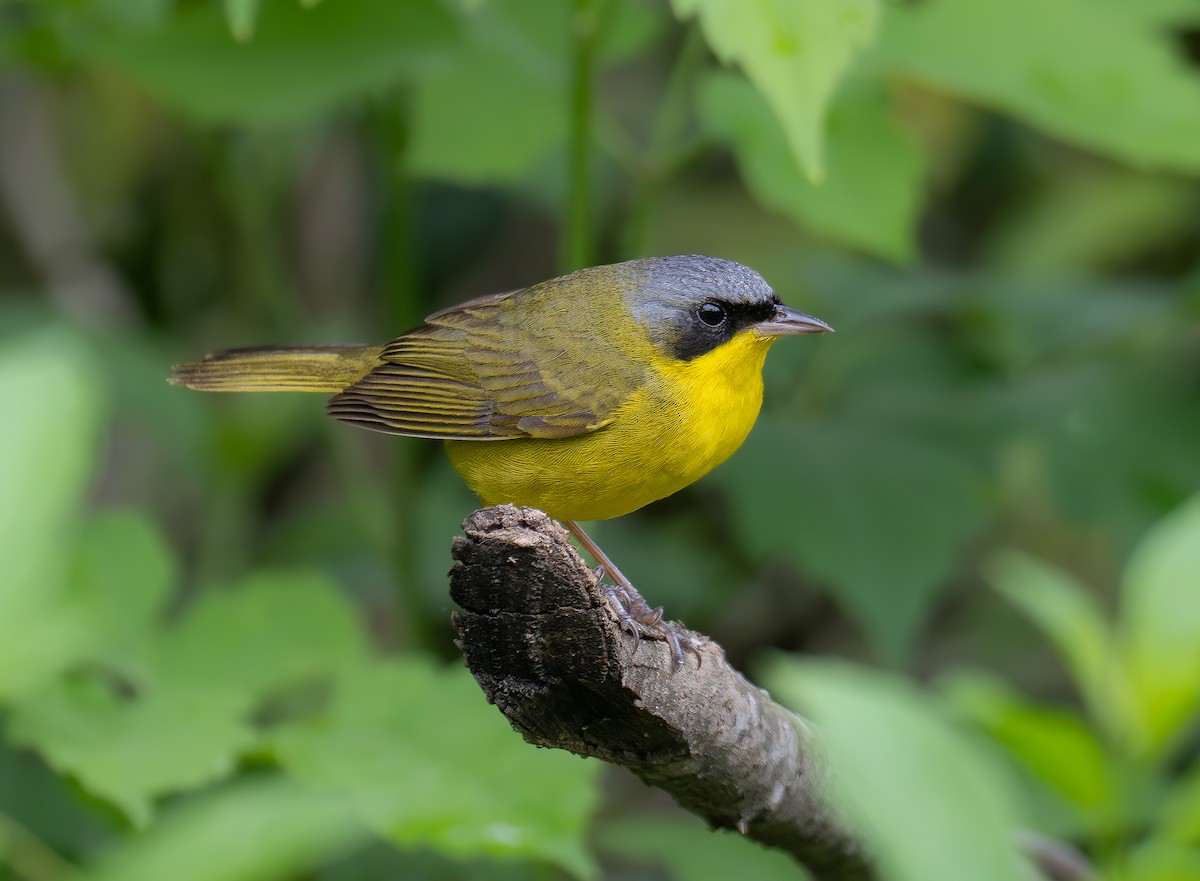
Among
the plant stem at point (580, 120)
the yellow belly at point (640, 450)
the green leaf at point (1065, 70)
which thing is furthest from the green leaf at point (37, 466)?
the green leaf at point (1065, 70)

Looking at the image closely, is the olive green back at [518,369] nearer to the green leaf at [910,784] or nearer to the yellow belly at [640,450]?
the yellow belly at [640,450]

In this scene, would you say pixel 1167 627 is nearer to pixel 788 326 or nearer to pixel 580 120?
pixel 788 326

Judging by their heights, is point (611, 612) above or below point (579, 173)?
below

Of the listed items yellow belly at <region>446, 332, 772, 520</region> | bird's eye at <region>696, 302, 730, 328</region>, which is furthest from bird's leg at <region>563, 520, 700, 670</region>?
bird's eye at <region>696, 302, 730, 328</region>

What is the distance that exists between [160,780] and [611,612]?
3.87 feet

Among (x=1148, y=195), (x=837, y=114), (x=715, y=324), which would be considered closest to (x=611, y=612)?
(x=715, y=324)

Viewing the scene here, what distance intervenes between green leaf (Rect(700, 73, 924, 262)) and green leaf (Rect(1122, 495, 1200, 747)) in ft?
7.58

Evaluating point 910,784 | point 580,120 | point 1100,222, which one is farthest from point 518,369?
point 1100,222

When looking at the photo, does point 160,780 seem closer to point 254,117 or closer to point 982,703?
point 982,703

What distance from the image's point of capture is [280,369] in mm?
4145

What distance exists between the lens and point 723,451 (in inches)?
142

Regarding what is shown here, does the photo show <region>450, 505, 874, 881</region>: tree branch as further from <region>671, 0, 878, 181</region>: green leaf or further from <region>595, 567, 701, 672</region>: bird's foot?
<region>671, 0, 878, 181</region>: green leaf

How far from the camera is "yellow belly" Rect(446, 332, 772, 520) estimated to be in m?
3.46

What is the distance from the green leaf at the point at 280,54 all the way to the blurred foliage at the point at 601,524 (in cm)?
1
